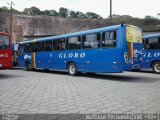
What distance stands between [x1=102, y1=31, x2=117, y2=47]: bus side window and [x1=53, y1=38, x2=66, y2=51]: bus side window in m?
4.09

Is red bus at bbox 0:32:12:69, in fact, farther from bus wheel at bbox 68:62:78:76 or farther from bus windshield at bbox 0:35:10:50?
bus wheel at bbox 68:62:78:76

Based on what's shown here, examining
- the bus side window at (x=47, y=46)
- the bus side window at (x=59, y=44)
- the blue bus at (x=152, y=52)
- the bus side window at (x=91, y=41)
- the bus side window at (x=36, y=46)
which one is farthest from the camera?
the bus side window at (x=36, y=46)

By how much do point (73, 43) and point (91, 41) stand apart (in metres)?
1.85

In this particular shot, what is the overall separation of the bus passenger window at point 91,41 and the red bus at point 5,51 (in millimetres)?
4519

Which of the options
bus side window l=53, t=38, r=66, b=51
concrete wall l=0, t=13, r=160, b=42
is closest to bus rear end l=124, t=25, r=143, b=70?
bus side window l=53, t=38, r=66, b=51

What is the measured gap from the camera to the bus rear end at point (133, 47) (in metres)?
13.1

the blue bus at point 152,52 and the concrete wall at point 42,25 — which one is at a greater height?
the concrete wall at point 42,25

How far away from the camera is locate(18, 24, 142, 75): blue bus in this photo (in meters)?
12.8

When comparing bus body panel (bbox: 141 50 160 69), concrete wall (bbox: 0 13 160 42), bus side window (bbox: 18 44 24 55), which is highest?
concrete wall (bbox: 0 13 160 42)

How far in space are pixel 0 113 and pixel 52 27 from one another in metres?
54.0

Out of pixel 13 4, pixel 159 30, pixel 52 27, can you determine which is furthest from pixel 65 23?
pixel 159 30

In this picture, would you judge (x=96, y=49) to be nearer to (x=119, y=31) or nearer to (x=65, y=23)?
(x=119, y=31)

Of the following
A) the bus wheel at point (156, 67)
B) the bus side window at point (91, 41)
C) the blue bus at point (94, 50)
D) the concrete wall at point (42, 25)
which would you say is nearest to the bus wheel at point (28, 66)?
the blue bus at point (94, 50)

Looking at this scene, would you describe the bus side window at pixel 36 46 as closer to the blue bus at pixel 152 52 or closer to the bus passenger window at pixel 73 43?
the bus passenger window at pixel 73 43
